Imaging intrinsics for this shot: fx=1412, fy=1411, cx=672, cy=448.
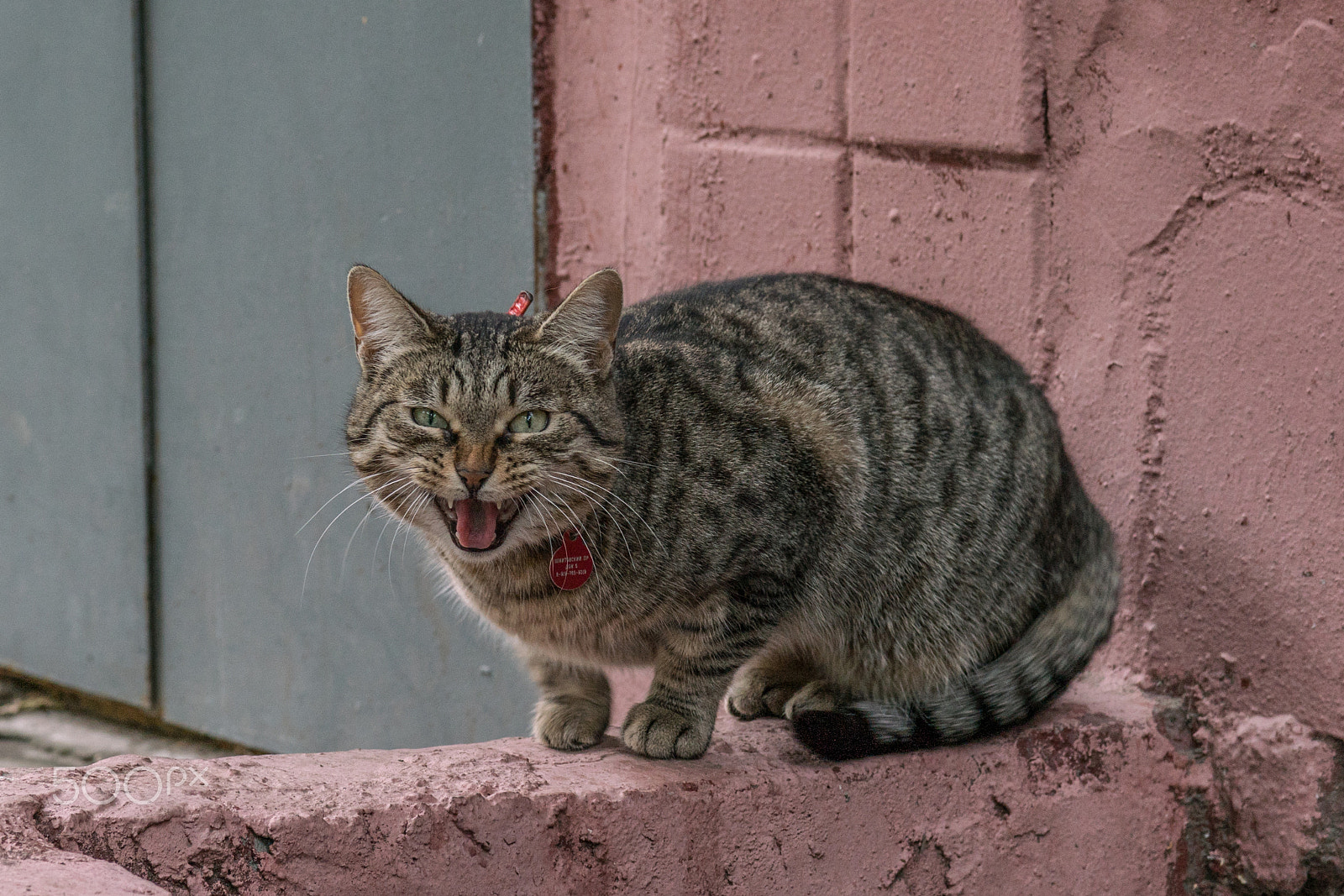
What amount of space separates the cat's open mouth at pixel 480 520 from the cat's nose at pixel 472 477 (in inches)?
1.9

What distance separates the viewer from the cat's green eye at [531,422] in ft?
7.30

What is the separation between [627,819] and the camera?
7.11 ft

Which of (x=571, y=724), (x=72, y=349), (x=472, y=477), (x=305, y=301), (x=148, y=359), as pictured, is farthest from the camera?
(x=72, y=349)

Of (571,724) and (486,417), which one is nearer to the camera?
(486,417)

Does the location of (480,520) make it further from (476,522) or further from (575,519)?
(575,519)

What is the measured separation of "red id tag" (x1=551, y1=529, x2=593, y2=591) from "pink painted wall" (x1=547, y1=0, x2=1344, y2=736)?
3.29 ft

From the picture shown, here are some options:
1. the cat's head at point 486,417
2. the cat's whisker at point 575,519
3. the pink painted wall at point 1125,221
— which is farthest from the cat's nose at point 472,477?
the pink painted wall at point 1125,221

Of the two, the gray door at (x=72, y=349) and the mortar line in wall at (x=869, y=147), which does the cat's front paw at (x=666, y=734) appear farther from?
the gray door at (x=72, y=349)

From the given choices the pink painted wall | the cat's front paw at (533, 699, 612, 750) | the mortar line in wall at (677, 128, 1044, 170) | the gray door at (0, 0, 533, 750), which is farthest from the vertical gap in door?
the cat's front paw at (533, 699, 612, 750)

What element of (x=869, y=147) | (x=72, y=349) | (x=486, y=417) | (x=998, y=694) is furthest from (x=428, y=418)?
(x=72, y=349)

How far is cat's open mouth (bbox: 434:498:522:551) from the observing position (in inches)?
86.7

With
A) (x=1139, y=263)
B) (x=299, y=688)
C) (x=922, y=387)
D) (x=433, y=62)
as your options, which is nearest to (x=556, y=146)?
(x=433, y=62)

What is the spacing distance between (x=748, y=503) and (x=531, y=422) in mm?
398

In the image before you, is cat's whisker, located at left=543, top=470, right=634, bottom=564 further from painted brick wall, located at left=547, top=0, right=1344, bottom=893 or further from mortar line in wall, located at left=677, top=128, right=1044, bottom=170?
mortar line in wall, located at left=677, top=128, right=1044, bottom=170
